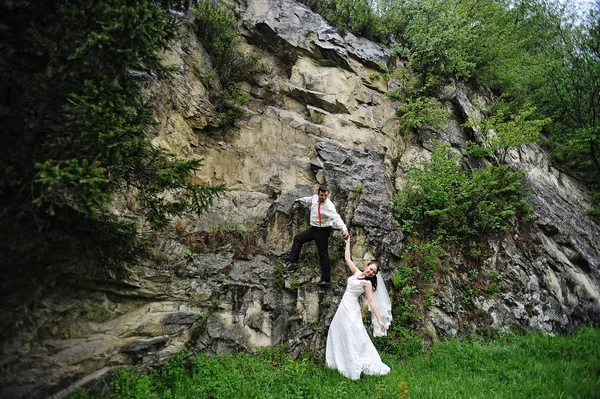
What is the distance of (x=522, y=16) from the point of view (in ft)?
58.0

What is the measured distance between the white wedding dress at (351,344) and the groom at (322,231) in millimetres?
1025

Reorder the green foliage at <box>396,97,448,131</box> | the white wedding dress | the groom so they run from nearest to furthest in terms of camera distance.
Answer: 1. the white wedding dress
2. the groom
3. the green foliage at <box>396,97,448,131</box>

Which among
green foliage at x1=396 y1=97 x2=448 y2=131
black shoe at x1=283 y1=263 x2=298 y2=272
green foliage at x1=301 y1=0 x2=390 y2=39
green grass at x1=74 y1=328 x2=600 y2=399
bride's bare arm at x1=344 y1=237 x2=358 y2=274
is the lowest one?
green grass at x1=74 y1=328 x2=600 y2=399

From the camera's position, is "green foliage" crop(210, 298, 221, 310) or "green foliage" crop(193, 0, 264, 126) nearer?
"green foliage" crop(210, 298, 221, 310)

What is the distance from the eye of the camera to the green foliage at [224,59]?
10.8 m

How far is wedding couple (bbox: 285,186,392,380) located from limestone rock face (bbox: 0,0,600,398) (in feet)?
1.86

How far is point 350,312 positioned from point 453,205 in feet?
17.0

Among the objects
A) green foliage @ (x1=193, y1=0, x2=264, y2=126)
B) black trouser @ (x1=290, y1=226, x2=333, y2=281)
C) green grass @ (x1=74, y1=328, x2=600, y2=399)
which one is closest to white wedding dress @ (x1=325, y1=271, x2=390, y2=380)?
green grass @ (x1=74, y1=328, x2=600, y2=399)

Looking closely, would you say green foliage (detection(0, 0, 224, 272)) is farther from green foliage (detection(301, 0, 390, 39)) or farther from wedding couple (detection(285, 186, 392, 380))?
green foliage (detection(301, 0, 390, 39))

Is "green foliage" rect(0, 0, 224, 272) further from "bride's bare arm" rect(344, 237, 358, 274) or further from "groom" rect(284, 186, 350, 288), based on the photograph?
"bride's bare arm" rect(344, 237, 358, 274)

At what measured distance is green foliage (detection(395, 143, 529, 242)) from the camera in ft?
33.4

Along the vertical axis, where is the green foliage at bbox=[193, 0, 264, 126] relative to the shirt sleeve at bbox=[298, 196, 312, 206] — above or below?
above

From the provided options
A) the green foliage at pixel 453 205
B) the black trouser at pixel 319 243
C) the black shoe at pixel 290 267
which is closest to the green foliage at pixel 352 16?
the green foliage at pixel 453 205

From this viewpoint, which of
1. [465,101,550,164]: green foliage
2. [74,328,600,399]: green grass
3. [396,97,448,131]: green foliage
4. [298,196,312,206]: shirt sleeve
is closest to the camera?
[74,328,600,399]: green grass
